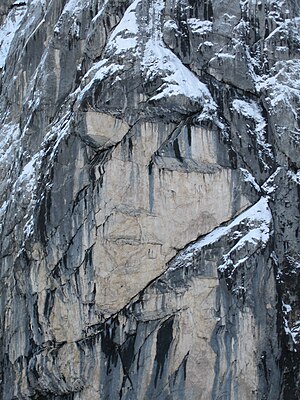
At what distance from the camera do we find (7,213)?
105 feet

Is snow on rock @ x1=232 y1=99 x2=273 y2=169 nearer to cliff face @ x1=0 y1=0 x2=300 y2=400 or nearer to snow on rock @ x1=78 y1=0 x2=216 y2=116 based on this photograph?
cliff face @ x1=0 y1=0 x2=300 y2=400

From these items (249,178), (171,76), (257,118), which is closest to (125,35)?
(171,76)

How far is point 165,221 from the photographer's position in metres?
28.3

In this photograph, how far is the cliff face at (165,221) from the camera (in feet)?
91.1

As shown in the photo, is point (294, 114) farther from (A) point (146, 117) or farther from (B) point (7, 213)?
(B) point (7, 213)

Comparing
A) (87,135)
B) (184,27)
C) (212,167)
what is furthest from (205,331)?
(184,27)

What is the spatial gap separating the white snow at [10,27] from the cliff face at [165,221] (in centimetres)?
1033

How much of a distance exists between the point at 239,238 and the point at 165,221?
2234 millimetres

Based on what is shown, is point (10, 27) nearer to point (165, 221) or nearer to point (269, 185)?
point (165, 221)

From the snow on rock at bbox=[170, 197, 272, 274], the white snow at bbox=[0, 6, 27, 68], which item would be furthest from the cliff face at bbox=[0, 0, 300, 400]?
the white snow at bbox=[0, 6, 27, 68]

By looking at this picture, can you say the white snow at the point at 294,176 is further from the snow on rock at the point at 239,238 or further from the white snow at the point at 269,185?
the snow on rock at the point at 239,238

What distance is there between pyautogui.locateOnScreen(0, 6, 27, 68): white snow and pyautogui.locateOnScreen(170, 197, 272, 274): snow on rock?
1564 centimetres

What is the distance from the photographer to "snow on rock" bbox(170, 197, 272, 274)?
27922 mm

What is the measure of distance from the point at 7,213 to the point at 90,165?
468 centimetres
